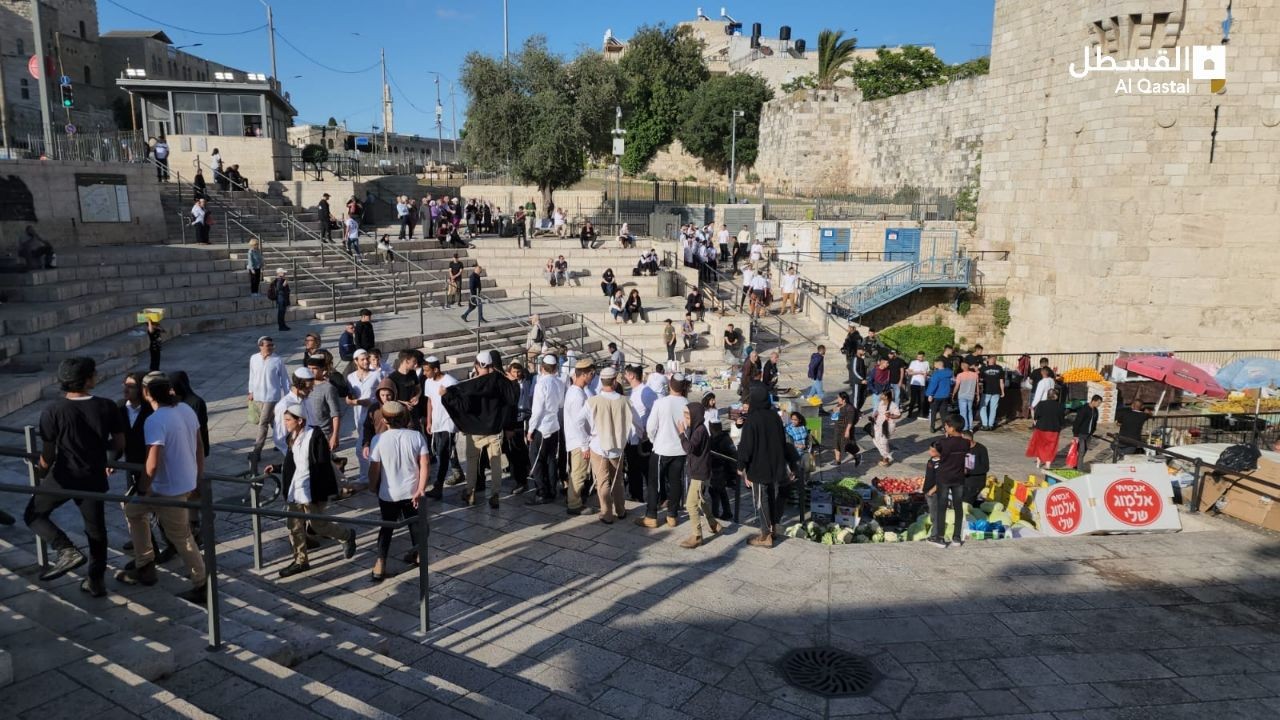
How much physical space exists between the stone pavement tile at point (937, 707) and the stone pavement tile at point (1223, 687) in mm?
1535

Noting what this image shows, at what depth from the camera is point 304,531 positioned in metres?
6.33

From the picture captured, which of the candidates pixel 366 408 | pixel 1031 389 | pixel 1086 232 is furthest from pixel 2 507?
pixel 1086 232

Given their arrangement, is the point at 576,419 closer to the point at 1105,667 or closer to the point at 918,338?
the point at 1105,667

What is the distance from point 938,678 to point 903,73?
50440mm

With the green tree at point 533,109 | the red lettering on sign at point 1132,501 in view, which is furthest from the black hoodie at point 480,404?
the green tree at point 533,109

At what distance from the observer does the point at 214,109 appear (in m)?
25.3

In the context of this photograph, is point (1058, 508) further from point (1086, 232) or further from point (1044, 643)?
point (1086, 232)

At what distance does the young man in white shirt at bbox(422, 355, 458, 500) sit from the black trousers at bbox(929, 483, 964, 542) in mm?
4915

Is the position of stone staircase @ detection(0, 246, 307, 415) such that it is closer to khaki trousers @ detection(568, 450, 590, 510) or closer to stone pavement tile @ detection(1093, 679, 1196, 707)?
khaki trousers @ detection(568, 450, 590, 510)

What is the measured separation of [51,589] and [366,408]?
3548 mm

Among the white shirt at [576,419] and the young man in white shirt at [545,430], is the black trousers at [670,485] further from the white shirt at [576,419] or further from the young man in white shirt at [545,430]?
the young man in white shirt at [545,430]

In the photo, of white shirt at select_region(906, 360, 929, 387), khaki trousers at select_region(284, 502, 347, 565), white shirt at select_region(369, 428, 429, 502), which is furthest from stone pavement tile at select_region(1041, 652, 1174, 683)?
white shirt at select_region(906, 360, 929, 387)

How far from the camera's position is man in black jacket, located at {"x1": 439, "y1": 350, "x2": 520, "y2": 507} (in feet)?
26.2

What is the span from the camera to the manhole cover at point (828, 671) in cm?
506
